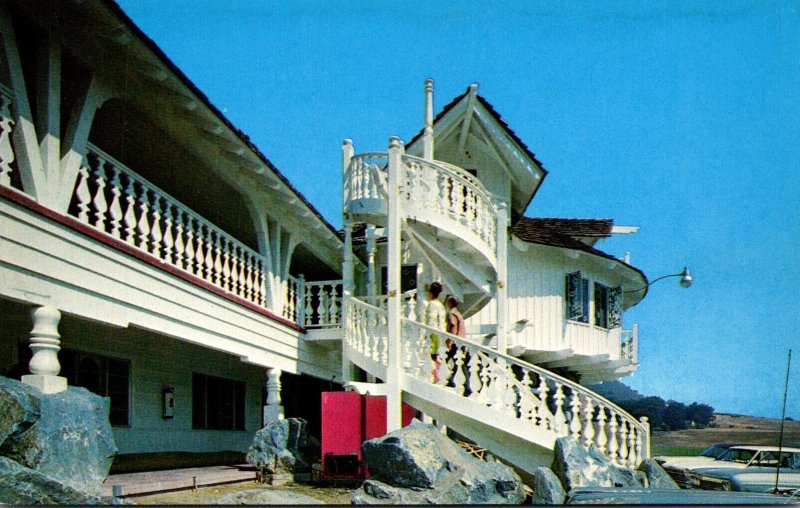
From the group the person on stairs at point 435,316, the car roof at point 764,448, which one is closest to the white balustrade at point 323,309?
the person on stairs at point 435,316

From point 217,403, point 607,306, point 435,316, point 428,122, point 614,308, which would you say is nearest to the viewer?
point 435,316

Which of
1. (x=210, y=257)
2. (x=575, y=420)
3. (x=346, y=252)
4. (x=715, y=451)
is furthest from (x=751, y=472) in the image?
(x=210, y=257)

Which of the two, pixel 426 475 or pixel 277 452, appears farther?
pixel 277 452

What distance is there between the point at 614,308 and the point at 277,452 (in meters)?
12.6

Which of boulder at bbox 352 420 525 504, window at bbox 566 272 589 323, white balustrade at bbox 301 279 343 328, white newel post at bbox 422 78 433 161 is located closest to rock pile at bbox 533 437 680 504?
boulder at bbox 352 420 525 504

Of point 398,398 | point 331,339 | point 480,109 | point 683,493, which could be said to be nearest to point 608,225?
point 480,109

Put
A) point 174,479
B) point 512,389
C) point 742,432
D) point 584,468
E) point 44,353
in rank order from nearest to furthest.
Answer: point 44,353, point 174,479, point 584,468, point 512,389, point 742,432

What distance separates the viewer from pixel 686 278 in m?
10.7

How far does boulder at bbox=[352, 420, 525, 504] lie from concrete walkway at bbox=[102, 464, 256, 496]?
66.1 inches

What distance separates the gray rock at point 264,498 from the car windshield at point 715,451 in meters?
7.21

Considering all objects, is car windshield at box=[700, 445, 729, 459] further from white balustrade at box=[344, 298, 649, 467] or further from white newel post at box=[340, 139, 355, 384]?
white newel post at box=[340, 139, 355, 384]

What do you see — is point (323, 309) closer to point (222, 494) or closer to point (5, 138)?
point (222, 494)

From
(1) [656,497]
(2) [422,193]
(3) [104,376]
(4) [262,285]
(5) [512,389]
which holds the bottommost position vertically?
(1) [656,497]

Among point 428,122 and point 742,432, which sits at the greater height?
point 428,122
